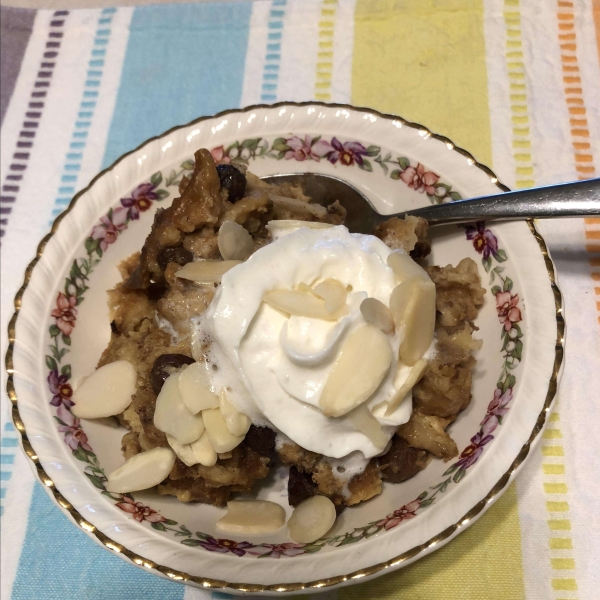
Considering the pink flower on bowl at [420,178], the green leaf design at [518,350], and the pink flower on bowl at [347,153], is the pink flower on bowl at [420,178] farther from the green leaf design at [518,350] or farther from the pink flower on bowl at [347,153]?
the green leaf design at [518,350]

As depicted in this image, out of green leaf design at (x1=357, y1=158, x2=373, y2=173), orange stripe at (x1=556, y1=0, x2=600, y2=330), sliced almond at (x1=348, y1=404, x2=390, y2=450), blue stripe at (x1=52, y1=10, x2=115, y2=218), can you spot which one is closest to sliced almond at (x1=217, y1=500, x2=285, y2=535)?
sliced almond at (x1=348, y1=404, x2=390, y2=450)

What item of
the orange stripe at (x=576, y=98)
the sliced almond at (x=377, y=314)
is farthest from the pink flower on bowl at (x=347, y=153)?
the orange stripe at (x=576, y=98)

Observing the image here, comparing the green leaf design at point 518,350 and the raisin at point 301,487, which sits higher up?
the green leaf design at point 518,350

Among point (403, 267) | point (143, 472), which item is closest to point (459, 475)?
point (403, 267)

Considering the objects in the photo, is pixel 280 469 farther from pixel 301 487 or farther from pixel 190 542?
pixel 190 542

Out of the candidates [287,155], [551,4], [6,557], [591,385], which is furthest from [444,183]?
[6,557]
